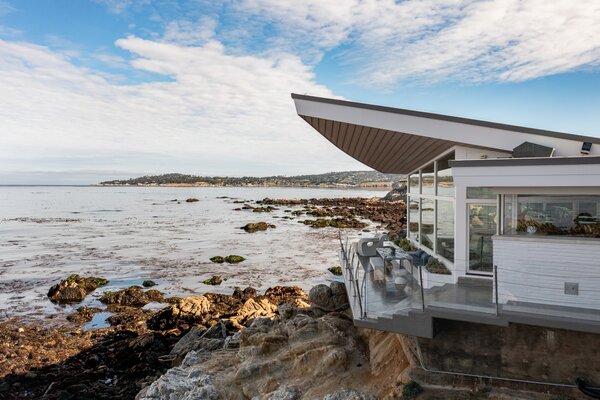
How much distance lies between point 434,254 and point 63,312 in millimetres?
16856

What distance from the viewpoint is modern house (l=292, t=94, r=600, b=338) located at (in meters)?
7.38

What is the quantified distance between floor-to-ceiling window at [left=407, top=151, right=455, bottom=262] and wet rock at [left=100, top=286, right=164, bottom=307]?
13129 mm

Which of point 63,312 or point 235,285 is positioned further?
point 235,285

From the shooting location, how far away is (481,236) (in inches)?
381

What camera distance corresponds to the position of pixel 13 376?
1280 centimetres

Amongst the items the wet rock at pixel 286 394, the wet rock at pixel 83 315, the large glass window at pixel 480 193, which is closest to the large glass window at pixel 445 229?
the large glass window at pixel 480 193

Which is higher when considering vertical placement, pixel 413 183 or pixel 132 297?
pixel 413 183

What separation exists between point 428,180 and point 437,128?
430 centimetres

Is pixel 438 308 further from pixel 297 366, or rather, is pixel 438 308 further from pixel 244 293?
pixel 244 293

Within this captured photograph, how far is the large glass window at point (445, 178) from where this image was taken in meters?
11.1

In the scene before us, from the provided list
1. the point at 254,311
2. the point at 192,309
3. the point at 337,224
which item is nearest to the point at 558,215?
the point at 254,311

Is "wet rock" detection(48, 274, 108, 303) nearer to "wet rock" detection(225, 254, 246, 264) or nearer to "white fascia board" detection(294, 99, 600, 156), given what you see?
"wet rock" detection(225, 254, 246, 264)

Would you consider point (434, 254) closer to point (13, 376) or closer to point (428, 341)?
point (428, 341)

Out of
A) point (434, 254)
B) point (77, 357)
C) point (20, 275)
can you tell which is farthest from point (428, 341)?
point (20, 275)
